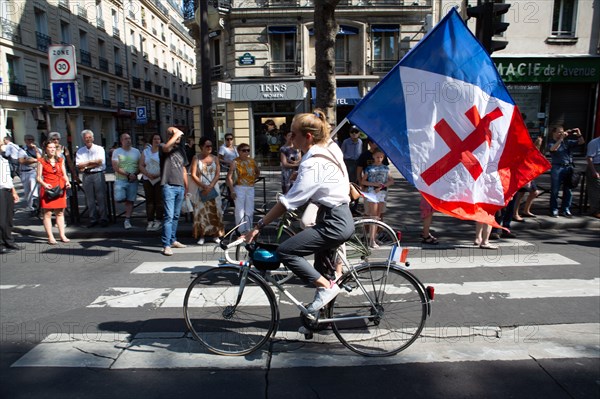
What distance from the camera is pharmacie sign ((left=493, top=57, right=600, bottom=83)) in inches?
782

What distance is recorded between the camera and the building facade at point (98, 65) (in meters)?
27.2

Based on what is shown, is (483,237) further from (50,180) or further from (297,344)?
(50,180)

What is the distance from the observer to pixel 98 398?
296 cm

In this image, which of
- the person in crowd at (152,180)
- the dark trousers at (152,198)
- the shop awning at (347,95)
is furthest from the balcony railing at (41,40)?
the dark trousers at (152,198)

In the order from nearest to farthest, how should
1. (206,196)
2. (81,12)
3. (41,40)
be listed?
(206,196), (41,40), (81,12)

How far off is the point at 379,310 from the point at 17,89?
102 ft

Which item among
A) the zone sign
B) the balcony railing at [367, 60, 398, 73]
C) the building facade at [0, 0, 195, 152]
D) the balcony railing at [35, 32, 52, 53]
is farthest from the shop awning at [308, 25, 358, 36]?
the balcony railing at [35, 32, 52, 53]

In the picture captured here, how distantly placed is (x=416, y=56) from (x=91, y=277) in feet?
15.9

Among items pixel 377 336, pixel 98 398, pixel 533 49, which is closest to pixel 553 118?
pixel 533 49

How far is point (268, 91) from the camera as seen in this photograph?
21.7 meters

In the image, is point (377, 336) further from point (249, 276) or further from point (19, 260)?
point (19, 260)

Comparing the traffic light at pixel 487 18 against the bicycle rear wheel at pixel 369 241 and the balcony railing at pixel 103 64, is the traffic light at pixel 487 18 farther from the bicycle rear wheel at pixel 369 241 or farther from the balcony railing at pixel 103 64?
the balcony railing at pixel 103 64

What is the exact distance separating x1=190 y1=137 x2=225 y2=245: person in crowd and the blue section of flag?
11.9 ft

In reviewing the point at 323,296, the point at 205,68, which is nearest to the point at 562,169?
the point at 323,296
